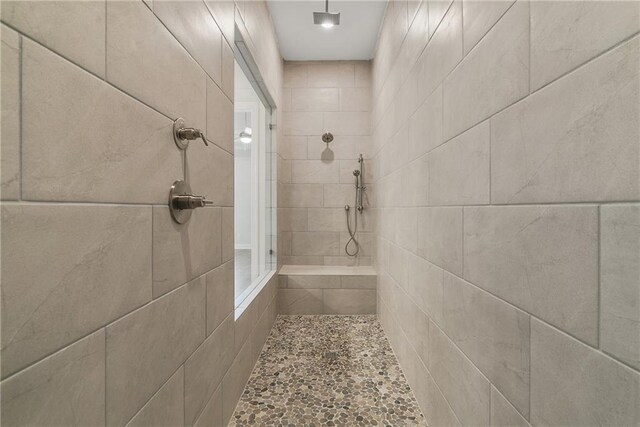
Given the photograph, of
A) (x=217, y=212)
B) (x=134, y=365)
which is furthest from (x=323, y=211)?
(x=134, y=365)

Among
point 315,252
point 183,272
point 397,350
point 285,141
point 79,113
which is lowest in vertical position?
point 397,350

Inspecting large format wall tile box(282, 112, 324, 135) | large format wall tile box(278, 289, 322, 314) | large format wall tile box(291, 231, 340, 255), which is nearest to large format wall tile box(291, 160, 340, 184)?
large format wall tile box(282, 112, 324, 135)

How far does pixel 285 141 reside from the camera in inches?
126

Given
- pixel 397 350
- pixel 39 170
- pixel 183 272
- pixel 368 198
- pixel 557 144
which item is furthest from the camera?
pixel 368 198

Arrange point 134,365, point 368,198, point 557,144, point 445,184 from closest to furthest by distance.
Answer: point 557,144 → point 134,365 → point 445,184 → point 368,198

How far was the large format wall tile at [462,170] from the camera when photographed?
88 cm

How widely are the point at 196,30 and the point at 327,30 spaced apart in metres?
2.02

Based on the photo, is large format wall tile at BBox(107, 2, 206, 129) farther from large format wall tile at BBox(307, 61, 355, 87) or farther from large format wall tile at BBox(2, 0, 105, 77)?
large format wall tile at BBox(307, 61, 355, 87)

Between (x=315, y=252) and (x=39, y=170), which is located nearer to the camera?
(x=39, y=170)

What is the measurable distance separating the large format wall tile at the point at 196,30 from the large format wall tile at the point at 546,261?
111 centimetres

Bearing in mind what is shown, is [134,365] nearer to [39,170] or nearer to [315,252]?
[39,170]

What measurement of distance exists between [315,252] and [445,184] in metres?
2.23

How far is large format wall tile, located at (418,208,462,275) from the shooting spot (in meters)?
1.05

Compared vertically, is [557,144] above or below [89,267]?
above
